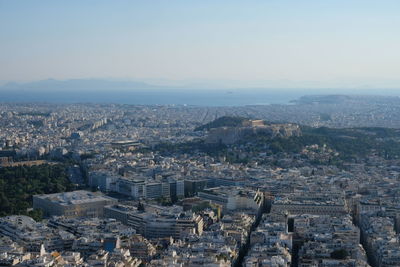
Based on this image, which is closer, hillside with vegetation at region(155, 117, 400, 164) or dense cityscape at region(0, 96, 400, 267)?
dense cityscape at region(0, 96, 400, 267)

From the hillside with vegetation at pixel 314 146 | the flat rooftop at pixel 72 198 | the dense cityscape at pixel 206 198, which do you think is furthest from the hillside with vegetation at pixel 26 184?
the hillside with vegetation at pixel 314 146

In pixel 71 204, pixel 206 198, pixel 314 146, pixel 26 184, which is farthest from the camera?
pixel 314 146

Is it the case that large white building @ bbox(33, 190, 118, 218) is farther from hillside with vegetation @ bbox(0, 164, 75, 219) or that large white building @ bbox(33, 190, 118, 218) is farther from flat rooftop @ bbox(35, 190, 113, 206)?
hillside with vegetation @ bbox(0, 164, 75, 219)

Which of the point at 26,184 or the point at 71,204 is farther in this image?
the point at 26,184

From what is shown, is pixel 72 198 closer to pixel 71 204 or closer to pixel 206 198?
pixel 71 204

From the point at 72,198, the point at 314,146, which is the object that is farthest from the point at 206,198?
the point at 314,146

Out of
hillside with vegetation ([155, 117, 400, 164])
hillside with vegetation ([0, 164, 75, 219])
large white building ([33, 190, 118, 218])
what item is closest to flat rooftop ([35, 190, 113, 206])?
large white building ([33, 190, 118, 218])

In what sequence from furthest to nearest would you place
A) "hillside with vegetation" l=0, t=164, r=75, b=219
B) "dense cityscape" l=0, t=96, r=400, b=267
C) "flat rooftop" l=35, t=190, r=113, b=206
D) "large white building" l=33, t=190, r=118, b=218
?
"flat rooftop" l=35, t=190, r=113, b=206 → "hillside with vegetation" l=0, t=164, r=75, b=219 → "large white building" l=33, t=190, r=118, b=218 → "dense cityscape" l=0, t=96, r=400, b=267

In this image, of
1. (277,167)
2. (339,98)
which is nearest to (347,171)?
(277,167)

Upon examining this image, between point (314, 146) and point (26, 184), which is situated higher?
point (314, 146)

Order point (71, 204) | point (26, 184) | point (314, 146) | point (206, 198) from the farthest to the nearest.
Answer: point (314, 146) → point (26, 184) → point (206, 198) → point (71, 204)
